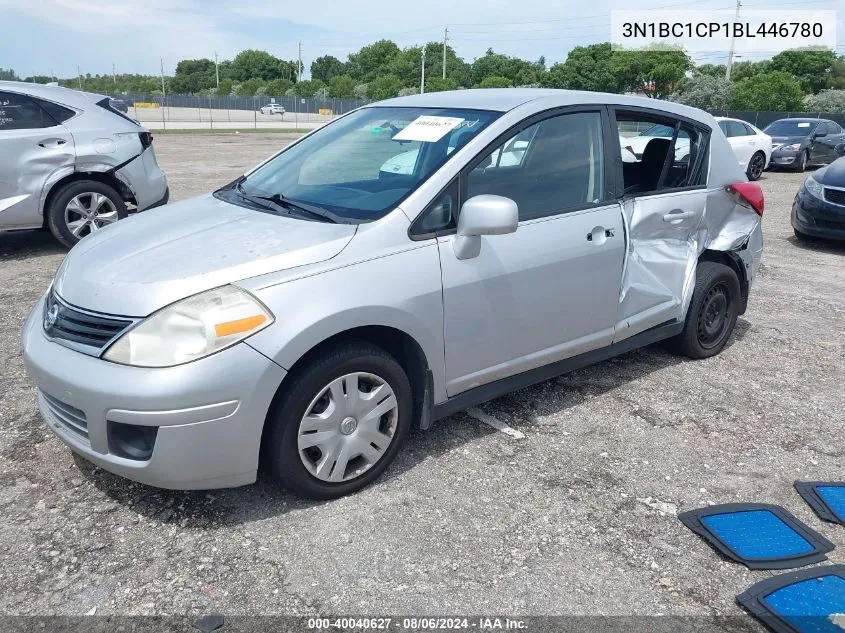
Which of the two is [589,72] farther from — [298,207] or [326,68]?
[298,207]

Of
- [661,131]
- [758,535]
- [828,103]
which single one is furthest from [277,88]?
[758,535]

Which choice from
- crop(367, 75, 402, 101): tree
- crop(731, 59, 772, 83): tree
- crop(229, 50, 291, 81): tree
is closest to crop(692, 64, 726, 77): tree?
crop(731, 59, 772, 83): tree

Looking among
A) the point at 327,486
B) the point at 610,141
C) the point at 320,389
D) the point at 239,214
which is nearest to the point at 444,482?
the point at 327,486

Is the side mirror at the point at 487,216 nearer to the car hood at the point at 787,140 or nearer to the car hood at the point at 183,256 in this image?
the car hood at the point at 183,256

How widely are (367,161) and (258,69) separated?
412 ft

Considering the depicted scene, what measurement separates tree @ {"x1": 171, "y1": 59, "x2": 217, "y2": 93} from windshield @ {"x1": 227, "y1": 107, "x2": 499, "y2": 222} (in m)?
127

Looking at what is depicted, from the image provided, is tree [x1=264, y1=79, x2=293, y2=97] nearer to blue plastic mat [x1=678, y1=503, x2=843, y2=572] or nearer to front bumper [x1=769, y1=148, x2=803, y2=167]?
front bumper [x1=769, y1=148, x2=803, y2=167]

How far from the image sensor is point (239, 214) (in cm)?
345

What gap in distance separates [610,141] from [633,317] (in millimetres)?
1007

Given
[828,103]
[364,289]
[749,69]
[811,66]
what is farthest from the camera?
[749,69]

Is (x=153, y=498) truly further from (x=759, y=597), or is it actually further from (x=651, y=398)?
(x=651, y=398)

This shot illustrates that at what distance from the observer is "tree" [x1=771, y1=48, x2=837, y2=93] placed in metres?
70.0

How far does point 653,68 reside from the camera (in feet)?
249

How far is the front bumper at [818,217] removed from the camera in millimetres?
8367
